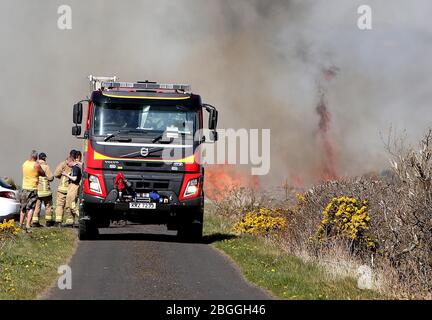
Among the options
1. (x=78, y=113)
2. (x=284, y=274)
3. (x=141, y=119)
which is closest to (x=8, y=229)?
(x=78, y=113)

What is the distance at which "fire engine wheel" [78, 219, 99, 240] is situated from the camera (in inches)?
839

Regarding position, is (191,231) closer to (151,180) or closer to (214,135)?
(151,180)

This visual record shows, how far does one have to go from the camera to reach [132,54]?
62562 mm

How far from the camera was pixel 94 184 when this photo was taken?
20.8 meters

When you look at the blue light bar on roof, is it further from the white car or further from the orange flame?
the orange flame

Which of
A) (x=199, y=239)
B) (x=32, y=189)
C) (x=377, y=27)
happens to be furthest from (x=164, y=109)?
(x=377, y=27)

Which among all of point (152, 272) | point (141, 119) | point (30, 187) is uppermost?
point (141, 119)

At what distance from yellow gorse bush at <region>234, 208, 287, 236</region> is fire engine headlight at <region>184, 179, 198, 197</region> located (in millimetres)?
3873

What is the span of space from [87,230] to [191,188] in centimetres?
273

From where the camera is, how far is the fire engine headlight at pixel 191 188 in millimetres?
20891

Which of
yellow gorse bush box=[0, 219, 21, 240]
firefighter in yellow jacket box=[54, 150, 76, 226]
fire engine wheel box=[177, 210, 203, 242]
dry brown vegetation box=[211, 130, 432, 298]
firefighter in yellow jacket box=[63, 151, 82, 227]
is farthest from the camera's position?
firefighter in yellow jacket box=[54, 150, 76, 226]

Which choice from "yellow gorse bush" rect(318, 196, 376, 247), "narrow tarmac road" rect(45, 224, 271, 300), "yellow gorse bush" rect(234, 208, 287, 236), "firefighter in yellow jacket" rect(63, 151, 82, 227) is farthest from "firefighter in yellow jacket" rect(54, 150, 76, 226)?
"yellow gorse bush" rect(318, 196, 376, 247)

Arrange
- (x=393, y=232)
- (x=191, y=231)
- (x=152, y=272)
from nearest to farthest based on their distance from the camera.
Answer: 1. (x=152, y=272)
2. (x=393, y=232)
3. (x=191, y=231)

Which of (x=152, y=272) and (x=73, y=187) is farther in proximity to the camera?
(x=73, y=187)
